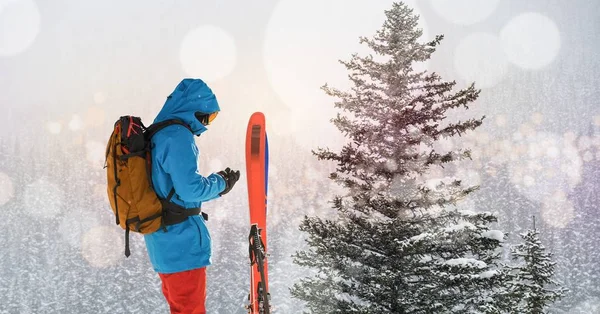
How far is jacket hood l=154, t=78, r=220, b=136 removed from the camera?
143 inches

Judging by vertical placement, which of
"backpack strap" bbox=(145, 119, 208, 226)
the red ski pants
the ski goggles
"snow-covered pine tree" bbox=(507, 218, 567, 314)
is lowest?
the red ski pants

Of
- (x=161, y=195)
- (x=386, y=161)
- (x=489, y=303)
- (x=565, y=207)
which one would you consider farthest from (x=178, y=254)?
(x=565, y=207)

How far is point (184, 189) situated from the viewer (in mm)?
3398

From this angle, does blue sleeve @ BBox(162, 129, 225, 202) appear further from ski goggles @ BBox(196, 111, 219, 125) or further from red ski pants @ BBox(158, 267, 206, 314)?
red ski pants @ BBox(158, 267, 206, 314)

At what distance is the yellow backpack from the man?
0.06m

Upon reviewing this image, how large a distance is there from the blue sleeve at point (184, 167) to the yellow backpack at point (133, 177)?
16 cm

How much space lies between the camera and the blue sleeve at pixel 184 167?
3.37 metres

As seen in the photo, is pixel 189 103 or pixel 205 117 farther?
pixel 205 117

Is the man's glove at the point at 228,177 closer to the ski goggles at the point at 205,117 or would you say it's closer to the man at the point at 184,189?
the man at the point at 184,189

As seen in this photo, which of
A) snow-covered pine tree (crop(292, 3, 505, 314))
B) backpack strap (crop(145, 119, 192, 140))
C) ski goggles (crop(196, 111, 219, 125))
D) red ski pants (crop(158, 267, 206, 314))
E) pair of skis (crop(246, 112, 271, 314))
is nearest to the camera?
backpack strap (crop(145, 119, 192, 140))

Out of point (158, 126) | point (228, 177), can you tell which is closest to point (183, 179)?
point (158, 126)

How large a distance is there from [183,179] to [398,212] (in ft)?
19.4

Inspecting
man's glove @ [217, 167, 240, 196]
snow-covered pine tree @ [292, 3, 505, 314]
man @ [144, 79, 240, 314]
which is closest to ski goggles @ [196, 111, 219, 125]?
man @ [144, 79, 240, 314]

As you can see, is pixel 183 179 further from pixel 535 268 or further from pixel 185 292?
pixel 535 268
